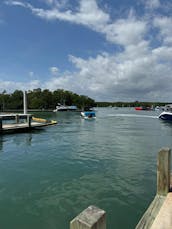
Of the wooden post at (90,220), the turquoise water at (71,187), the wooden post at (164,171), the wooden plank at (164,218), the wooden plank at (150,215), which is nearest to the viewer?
the wooden post at (90,220)

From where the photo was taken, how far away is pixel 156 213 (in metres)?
4.05

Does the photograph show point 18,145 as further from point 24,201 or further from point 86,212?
point 86,212

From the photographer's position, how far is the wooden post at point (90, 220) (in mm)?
1974

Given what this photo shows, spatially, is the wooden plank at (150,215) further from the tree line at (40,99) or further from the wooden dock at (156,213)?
the tree line at (40,99)

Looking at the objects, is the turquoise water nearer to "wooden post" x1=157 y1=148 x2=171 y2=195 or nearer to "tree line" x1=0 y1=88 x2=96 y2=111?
"wooden post" x1=157 y1=148 x2=171 y2=195

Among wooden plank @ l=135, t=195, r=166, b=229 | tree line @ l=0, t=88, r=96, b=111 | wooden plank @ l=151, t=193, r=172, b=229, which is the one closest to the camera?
wooden plank @ l=151, t=193, r=172, b=229

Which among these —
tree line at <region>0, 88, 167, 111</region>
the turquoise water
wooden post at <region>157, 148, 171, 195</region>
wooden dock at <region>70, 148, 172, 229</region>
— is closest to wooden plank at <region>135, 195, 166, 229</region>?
wooden dock at <region>70, 148, 172, 229</region>

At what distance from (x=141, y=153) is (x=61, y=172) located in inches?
226

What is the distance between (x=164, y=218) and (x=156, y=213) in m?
0.28

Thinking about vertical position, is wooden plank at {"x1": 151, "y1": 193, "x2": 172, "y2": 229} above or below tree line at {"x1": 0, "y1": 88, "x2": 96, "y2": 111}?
below

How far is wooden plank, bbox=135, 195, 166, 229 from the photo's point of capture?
369 cm

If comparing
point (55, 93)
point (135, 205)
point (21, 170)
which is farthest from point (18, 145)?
point (55, 93)

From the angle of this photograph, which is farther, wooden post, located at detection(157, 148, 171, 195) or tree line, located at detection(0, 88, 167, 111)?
tree line, located at detection(0, 88, 167, 111)

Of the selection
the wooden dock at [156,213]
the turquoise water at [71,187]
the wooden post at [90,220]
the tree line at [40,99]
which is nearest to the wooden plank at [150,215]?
the wooden dock at [156,213]
